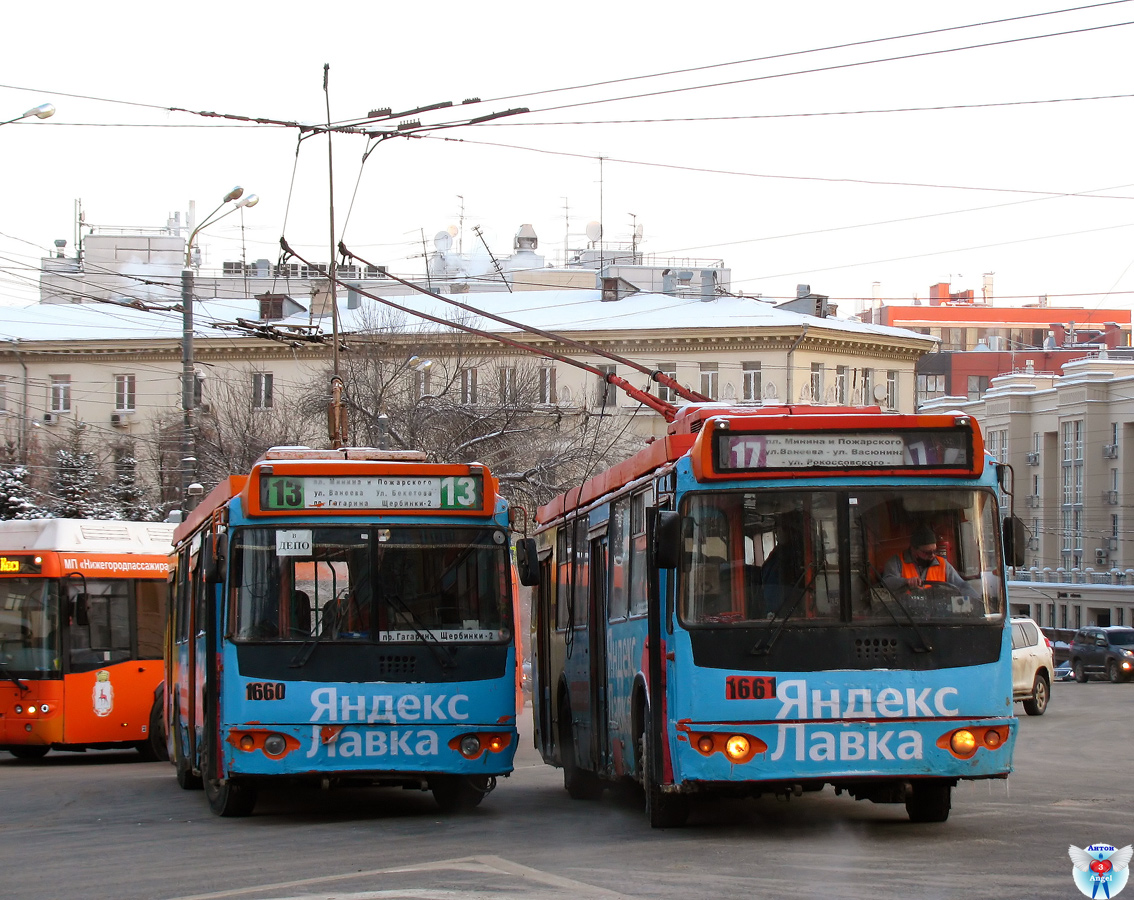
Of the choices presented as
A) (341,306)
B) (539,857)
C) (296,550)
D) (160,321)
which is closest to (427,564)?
(296,550)

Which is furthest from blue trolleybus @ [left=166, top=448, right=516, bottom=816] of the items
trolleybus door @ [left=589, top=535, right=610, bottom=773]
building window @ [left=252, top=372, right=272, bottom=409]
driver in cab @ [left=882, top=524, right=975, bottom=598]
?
building window @ [left=252, top=372, right=272, bottom=409]

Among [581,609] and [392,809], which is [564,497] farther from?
[392,809]

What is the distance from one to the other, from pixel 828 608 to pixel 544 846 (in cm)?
217

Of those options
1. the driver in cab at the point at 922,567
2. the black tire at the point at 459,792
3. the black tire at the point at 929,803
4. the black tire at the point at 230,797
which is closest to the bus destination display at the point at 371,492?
the black tire at the point at 459,792

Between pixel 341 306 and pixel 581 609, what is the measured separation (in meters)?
50.7

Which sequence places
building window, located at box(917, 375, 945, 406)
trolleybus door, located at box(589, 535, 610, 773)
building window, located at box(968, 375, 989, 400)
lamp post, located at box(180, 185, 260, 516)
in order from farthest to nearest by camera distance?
building window, located at box(968, 375, 989, 400), building window, located at box(917, 375, 945, 406), lamp post, located at box(180, 185, 260, 516), trolleybus door, located at box(589, 535, 610, 773)

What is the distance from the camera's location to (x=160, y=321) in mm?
66312

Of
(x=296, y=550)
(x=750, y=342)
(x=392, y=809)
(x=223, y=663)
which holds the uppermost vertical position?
(x=750, y=342)

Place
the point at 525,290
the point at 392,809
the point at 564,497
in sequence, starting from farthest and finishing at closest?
the point at 525,290 → the point at 564,497 → the point at 392,809

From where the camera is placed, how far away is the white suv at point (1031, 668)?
28.0 metres

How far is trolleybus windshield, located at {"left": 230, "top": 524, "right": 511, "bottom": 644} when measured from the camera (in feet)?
38.2

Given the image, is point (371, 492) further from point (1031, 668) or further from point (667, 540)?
point (1031, 668)

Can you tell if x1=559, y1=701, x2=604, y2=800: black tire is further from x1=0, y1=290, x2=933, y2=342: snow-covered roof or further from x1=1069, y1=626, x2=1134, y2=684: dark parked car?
x1=0, y1=290, x2=933, y2=342: snow-covered roof

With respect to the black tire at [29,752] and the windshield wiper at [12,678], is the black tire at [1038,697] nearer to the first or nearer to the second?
the black tire at [29,752]
